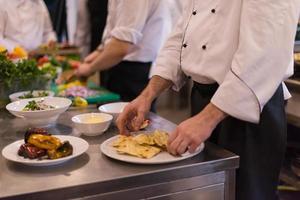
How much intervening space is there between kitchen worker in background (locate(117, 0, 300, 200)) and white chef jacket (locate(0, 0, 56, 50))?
3.66ft

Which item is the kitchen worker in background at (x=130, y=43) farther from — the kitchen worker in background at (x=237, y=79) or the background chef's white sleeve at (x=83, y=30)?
the background chef's white sleeve at (x=83, y=30)

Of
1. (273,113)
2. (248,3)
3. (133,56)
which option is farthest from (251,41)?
(133,56)

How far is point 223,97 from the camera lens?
1.02 metres

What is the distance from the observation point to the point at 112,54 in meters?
2.04

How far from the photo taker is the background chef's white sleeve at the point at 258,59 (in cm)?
102

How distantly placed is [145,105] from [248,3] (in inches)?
16.0

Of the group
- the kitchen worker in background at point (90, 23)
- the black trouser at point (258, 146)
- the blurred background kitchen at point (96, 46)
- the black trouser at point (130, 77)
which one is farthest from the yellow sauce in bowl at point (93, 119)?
the kitchen worker in background at point (90, 23)

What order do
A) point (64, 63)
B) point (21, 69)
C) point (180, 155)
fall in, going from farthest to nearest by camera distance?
1. point (64, 63)
2. point (21, 69)
3. point (180, 155)

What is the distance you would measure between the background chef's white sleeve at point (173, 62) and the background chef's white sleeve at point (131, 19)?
0.57m

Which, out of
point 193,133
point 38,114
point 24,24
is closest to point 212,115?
point 193,133

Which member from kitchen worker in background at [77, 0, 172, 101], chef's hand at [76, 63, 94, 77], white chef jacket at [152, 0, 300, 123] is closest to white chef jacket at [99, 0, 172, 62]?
kitchen worker in background at [77, 0, 172, 101]

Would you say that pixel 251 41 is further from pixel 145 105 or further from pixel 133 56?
pixel 133 56

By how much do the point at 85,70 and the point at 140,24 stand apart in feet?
1.40

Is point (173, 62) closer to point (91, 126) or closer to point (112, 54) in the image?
point (91, 126)
